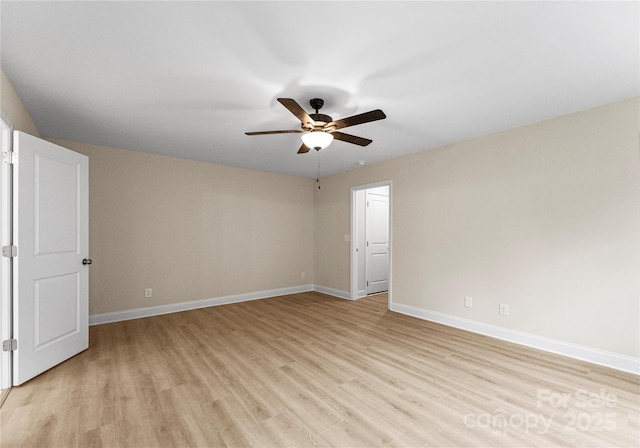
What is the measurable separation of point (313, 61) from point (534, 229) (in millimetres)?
2897

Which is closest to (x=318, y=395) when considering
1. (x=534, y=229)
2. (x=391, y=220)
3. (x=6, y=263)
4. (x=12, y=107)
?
(x=6, y=263)

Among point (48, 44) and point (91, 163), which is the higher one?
point (48, 44)

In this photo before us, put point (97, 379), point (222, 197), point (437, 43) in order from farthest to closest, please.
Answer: point (222, 197), point (97, 379), point (437, 43)

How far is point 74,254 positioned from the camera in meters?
2.95

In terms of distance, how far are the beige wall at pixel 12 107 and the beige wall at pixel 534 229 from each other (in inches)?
171

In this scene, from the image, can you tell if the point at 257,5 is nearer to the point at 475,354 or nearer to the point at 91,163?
the point at 475,354

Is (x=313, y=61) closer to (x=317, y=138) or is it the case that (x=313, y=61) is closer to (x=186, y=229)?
(x=317, y=138)

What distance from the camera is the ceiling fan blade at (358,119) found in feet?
7.24

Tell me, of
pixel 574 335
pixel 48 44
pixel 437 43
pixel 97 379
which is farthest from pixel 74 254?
pixel 574 335

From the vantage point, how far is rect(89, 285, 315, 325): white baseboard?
4012mm

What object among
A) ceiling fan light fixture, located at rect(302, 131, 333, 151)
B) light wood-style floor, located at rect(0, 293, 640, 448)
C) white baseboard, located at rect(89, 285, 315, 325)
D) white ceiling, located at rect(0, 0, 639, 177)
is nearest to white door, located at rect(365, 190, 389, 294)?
white baseboard, located at rect(89, 285, 315, 325)

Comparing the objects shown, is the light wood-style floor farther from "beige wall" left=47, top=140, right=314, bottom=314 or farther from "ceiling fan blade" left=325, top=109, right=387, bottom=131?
"ceiling fan blade" left=325, top=109, right=387, bottom=131

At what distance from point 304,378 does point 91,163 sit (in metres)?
3.95

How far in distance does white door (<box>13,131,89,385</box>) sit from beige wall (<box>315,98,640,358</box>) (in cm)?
404
